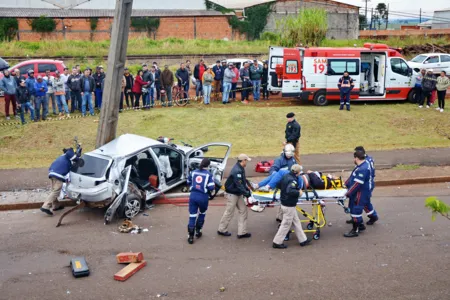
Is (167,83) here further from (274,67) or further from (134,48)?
(134,48)

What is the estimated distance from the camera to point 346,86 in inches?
860

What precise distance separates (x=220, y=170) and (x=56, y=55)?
23.7 metres

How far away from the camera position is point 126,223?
454 inches

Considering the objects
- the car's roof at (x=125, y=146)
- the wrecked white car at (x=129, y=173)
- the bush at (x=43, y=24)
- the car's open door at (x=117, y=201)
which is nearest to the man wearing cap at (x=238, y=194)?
the wrecked white car at (x=129, y=173)

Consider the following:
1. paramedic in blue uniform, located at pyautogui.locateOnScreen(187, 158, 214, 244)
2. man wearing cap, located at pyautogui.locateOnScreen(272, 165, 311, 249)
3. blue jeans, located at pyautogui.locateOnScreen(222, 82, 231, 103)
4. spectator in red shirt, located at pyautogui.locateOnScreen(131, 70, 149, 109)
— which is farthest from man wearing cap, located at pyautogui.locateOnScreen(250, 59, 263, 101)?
man wearing cap, located at pyautogui.locateOnScreen(272, 165, 311, 249)

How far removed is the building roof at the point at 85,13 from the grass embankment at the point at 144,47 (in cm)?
1131

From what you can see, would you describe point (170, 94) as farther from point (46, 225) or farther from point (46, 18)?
point (46, 18)

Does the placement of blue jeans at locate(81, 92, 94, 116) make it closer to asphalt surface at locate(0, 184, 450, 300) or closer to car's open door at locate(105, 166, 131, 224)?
asphalt surface at locate(0, 184, 450, 300)

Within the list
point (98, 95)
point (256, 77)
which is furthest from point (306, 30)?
point (98, 95)

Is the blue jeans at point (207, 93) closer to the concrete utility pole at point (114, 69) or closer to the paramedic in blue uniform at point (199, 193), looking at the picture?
the concrete utility pole at point (114, 69)

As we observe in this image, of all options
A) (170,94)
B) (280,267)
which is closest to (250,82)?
(170,94)

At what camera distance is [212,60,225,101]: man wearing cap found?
23.3 meters

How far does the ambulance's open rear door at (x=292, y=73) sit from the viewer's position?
22281 mm

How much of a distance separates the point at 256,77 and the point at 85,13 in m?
32.7
